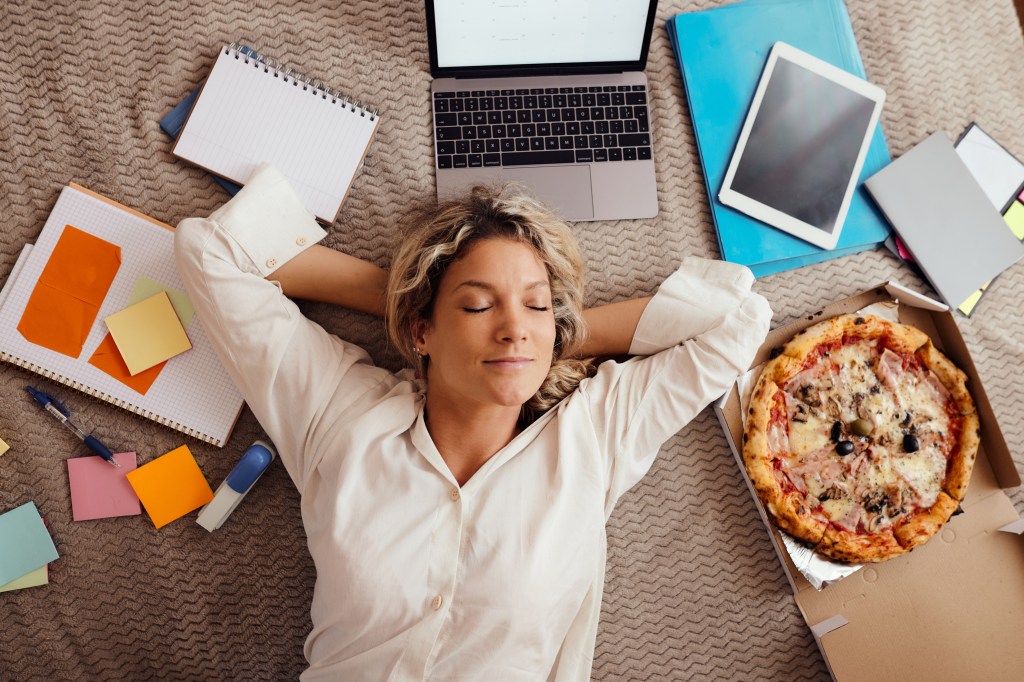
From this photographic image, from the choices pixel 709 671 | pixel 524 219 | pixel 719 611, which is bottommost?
pixel 709 671

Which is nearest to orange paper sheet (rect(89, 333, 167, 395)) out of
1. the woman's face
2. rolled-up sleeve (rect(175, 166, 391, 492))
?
rolled-up sleeve (rect(175, 166, 391, 492))

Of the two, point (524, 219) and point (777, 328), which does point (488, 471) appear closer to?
point (524, 219)

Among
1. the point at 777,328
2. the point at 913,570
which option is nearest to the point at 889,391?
the point at 777,328

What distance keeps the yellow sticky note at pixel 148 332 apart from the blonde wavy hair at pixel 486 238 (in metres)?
0.48

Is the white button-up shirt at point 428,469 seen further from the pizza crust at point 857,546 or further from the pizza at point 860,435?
the pizza crust at point 857,546

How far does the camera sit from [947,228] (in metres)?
1.57

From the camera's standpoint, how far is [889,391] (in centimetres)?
150

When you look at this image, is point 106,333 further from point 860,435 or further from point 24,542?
point 860,435

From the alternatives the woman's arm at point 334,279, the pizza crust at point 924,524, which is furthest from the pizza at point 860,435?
the woman's arm at point 334,279

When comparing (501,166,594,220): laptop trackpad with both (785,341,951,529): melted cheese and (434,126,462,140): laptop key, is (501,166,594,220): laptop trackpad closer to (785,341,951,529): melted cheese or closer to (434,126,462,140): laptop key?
(434,126,462,140): laptop key

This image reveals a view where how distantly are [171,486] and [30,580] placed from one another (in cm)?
34

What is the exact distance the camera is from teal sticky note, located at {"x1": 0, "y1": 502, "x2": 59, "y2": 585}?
146 cm

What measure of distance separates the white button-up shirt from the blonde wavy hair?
0.06 meters

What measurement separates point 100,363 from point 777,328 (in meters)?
1.46
